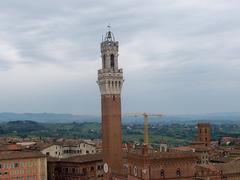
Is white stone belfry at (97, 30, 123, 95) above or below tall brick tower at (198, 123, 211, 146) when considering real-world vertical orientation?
above

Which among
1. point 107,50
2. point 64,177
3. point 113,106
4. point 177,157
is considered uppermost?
point 107,50

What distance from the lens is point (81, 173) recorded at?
78938mm

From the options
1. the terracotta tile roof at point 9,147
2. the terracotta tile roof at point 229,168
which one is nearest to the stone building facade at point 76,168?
the terracotta tile roof at point 9,147

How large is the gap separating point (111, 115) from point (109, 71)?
623 centimetres

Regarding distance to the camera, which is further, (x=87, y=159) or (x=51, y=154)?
(x=51, y=154)

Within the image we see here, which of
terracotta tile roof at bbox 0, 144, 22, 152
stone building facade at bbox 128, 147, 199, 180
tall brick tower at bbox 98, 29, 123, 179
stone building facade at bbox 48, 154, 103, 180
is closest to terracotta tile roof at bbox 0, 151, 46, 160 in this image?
stone building facade at bbox 48, 154, 103, 180

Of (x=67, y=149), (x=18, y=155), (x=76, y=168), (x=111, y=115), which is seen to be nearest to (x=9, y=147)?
(x=18, y=155)

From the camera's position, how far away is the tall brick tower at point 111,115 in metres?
65.1

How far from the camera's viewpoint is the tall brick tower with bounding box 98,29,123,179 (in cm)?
6512

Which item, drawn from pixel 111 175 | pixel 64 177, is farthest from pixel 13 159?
pixel 111 175

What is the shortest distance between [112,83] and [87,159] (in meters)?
19.7

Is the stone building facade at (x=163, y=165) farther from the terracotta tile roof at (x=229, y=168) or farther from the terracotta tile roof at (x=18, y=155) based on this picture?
the terracotta tile roof at (x=18, y=155)

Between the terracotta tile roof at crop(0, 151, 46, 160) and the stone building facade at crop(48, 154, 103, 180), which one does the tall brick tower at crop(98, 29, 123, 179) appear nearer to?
the stone building facade at crop(48, 154, 103, 180)

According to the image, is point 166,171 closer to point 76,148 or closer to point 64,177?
point 64,177
